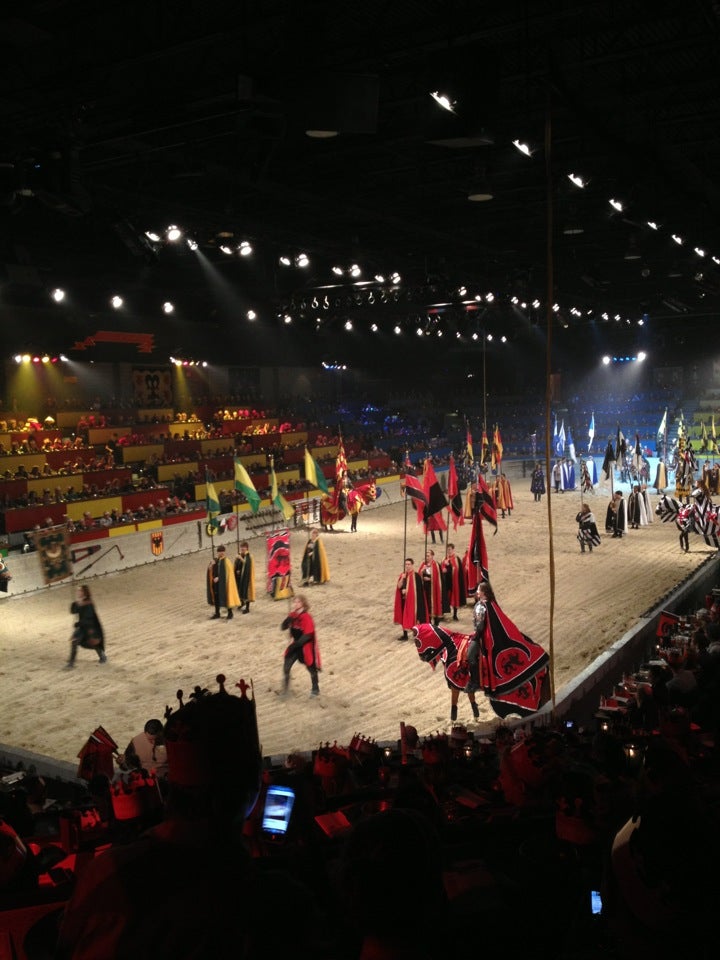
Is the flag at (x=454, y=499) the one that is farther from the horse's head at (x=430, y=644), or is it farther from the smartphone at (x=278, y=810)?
the smartphone at (x=278, y=810)

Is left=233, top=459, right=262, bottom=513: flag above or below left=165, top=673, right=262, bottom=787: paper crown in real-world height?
below

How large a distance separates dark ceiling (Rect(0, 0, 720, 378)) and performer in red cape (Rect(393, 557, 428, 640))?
619cm

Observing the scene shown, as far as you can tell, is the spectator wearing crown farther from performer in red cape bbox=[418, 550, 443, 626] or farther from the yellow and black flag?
the yellow and black flag

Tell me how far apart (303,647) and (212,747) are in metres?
9.46

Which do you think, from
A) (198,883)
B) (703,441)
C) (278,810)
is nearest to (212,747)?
(198,883)

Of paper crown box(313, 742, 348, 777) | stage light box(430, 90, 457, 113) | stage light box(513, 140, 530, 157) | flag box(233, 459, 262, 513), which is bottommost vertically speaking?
paper crown box(313, 742, 348, 777)

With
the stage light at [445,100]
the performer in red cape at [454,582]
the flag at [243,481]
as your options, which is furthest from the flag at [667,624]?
the flag at [243,481]

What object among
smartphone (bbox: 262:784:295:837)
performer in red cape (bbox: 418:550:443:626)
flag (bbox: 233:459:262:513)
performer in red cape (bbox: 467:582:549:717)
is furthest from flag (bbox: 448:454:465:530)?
smartphone (bbox: 262:784:295:837)

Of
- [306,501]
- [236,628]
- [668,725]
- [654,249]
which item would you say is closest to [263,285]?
[306,501]

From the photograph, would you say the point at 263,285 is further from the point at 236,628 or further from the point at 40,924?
the point at 40,924

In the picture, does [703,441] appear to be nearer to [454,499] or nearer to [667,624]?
[454,499]

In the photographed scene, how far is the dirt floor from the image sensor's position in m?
9.99

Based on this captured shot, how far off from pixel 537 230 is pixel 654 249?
335cm

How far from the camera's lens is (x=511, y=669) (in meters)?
8.63
